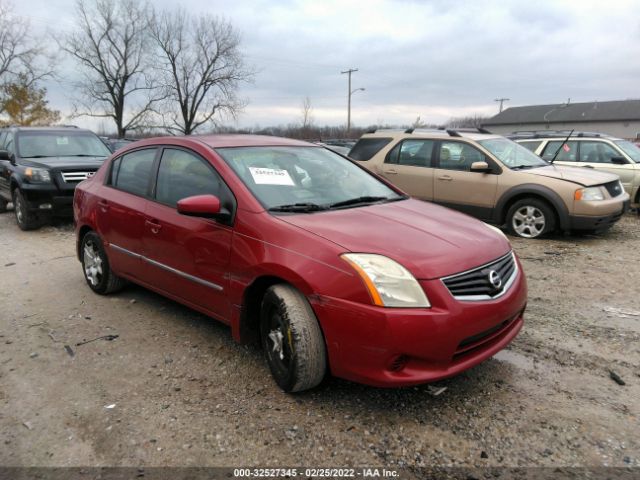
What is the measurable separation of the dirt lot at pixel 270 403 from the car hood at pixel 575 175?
325cm

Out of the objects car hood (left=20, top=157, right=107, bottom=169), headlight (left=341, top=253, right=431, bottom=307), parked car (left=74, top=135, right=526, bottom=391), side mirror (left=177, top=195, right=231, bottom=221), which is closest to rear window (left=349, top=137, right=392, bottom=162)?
parked car (left=74, top=135, right=526, bottom=391)

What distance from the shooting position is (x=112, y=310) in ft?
14.2

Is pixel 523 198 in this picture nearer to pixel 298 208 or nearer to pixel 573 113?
pixel 298 208

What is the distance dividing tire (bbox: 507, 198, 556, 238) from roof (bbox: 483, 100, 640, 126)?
64.4m

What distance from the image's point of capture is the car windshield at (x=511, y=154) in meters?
7.47

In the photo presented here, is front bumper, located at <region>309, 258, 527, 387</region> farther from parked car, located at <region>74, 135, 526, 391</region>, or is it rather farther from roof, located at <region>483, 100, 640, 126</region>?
roof, located at <region>483, 100, 640, 126</region>

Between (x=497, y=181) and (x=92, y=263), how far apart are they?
19.0 ft

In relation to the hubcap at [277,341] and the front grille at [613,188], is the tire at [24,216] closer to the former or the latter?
the hubcap at [277,341]

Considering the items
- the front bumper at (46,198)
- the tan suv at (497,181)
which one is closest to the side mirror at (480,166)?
the tan suv at (497,181)

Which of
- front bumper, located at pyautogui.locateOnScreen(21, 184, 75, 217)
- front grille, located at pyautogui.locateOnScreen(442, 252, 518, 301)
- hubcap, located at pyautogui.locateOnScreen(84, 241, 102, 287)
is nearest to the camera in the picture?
front grille, located at pyautogui.locateOnScreen(442, 252, 518, 301)

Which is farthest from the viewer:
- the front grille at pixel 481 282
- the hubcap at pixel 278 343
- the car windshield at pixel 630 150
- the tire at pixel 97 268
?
the car windshield at pixel 630 150

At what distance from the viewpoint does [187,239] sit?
337 cm

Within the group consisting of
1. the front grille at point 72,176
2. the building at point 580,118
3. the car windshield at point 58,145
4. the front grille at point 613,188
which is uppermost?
the building at point 580,118

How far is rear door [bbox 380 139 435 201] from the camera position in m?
7.90
